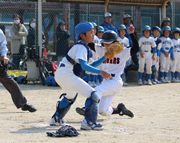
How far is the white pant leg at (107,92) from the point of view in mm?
5320

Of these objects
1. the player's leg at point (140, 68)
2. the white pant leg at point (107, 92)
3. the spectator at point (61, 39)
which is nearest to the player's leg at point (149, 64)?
the player's leg at point (140, 68)

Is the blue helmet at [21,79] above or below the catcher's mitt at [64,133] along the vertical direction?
below

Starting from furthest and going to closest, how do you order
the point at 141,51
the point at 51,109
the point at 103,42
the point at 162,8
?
the point at 162,8, the point at 141,51, the point at 51,109, the point at 103,42

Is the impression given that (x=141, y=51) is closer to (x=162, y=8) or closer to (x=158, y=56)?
(x=158, y=56)

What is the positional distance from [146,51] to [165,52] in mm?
1123

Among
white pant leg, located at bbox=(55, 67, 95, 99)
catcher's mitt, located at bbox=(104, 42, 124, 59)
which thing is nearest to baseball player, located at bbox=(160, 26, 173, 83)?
catcher's mitt, located at bbox=(104, 42, 124, 59)

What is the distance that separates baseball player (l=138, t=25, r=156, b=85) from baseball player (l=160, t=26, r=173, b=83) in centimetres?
90

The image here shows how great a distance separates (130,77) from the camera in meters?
12.7

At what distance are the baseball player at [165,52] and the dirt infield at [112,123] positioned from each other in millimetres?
4418

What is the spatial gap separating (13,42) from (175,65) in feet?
20.6

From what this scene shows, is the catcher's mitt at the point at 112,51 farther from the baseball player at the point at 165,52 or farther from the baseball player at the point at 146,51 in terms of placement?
the baseball player at the point at 165,52

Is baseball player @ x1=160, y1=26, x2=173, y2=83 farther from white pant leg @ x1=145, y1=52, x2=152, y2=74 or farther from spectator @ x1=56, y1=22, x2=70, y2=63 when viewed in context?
spectator @ x1=56, y1=22, x2=70, y2=63

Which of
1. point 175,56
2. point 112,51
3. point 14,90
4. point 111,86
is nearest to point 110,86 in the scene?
point 111,86

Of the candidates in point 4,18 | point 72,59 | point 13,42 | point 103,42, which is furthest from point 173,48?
point 72,59
